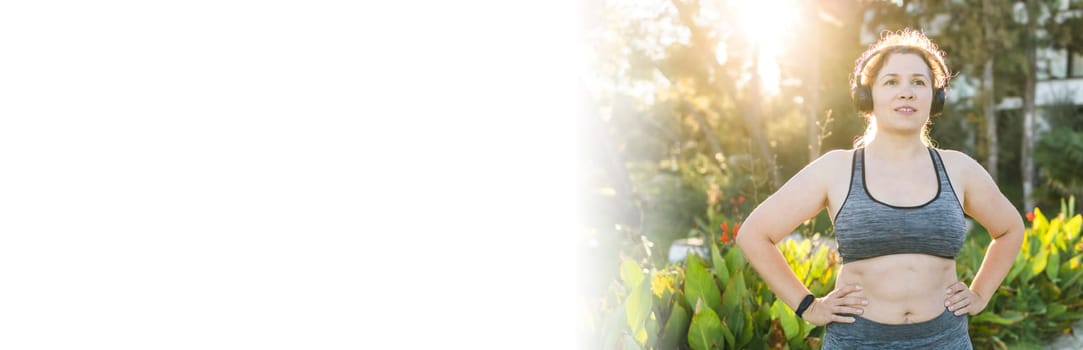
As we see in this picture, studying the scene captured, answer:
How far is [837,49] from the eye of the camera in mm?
14320

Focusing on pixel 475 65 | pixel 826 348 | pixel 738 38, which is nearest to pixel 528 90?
pixel 475 65

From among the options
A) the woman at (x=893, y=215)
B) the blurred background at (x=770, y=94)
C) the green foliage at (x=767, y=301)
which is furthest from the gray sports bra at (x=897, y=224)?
the blurred background at (x=770, y=94)

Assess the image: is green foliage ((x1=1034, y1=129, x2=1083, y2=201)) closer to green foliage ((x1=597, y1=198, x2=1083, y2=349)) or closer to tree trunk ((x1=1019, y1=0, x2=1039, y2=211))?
tree trunk ((x1=1019, y1=0, x2=1039, y2=211))

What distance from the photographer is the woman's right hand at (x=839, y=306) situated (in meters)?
2.61

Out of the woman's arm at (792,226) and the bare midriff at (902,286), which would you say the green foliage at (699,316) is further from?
the bare midriff at (902,286)

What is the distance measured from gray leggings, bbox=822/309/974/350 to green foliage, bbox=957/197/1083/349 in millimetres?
3491

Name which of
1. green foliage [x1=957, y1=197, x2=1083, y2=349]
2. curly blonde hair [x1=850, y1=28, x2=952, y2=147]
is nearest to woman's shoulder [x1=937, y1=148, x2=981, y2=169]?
curly blonde hair [x1=850, y1=28, x2=952, y2=147]

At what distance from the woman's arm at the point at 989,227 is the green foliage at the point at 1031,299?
3167 millimetres

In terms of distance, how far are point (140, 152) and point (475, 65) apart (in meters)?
3.60

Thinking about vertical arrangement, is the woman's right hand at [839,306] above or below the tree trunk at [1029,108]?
below

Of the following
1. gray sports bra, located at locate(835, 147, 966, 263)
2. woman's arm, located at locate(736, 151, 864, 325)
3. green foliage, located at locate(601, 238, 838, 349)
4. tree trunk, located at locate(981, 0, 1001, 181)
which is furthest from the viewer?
tree trunk, located at locate(981, 0, 1001, 181)

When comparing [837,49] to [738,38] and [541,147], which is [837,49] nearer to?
[738,38]

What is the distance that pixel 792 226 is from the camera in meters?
2.71

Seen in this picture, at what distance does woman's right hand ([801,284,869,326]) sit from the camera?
2.61 m
